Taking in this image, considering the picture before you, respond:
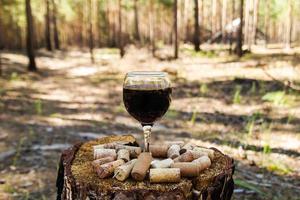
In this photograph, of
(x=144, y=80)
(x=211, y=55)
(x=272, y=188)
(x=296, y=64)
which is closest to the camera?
(x=144, y=80)

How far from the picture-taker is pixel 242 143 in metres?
8.02

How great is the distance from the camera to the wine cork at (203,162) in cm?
274

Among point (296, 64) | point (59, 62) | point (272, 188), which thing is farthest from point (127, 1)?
point (272, 188)

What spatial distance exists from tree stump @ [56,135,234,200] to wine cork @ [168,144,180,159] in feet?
0.91

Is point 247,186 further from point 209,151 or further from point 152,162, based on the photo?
point 152,162

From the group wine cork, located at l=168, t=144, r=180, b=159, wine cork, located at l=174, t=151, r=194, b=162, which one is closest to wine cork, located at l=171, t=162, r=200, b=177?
wine cork, located at l=174, t=151, r=194, b=162

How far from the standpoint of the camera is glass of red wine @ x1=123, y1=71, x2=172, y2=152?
2.63m

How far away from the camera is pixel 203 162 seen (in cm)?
279

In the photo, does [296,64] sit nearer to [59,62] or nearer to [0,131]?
[0,131]

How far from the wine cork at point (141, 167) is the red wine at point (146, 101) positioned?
31cm

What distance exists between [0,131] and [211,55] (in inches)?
745

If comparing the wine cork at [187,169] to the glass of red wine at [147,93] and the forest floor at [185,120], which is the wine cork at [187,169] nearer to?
the glass of red wine at [147,93]

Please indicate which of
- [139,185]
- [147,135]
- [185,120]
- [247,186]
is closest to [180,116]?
[185,120]

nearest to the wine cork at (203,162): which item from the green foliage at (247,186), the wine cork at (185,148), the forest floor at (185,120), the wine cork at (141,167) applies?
the wine cork at (185,148)
